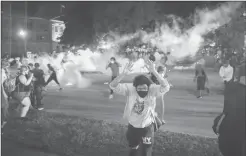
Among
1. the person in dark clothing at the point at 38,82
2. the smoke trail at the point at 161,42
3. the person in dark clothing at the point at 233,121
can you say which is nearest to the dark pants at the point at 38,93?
the person in dark clothing at the point at 38,82

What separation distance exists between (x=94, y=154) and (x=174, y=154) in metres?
1.54

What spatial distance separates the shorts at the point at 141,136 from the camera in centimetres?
399

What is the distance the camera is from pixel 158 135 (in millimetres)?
6113

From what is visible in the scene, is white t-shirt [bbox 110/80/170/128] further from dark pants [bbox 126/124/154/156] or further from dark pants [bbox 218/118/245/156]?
dark pants [bbox 218/118/245/156]

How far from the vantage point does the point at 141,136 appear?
159 inches

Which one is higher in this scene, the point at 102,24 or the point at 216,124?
the point at 102,24

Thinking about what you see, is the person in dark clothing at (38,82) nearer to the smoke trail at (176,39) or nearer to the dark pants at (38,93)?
the dark pants at (38,93)

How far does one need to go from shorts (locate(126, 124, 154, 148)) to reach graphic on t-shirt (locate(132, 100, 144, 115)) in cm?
25

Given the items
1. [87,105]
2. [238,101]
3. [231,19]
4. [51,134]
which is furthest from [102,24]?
[238,101]

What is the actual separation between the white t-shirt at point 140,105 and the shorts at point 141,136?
64 mm

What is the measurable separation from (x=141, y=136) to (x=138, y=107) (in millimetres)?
439

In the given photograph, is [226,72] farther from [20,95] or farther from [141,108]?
[20,95]

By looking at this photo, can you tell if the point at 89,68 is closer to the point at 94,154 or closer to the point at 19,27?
the point at 19,27

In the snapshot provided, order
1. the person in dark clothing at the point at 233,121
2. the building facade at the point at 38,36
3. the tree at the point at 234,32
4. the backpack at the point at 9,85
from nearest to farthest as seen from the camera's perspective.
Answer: the person in dark clothing at the point at 233,121
the backpack at the point at 9,85
the tree at the point at 234,32
the building facade at the point at 38,36
